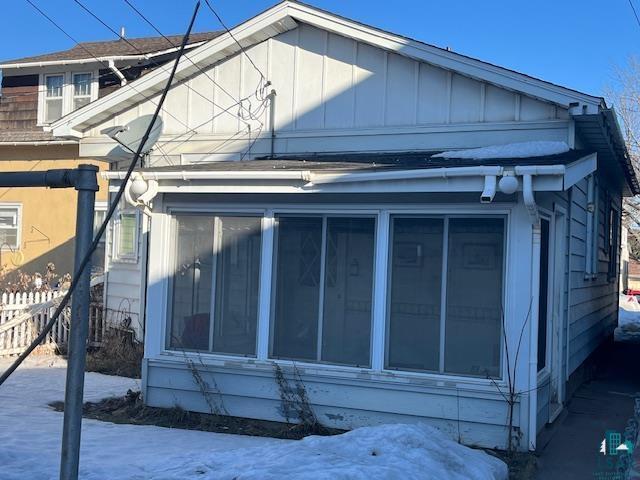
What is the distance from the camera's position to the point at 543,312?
24.2ft

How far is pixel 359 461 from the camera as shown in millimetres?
4672

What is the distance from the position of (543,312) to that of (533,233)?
4.32 feet

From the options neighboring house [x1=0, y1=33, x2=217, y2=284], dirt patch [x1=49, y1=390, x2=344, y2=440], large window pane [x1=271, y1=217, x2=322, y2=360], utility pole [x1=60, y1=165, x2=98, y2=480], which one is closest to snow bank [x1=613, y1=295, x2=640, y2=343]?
large window pane [x1=271, y1=217, x2=322, y2=360]

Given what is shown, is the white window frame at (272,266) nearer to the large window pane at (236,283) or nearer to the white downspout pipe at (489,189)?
the large window pane at (236,283)

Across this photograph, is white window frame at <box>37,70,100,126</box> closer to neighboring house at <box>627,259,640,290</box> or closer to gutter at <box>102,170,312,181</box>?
gutter at <box>102,170,312,181</box>

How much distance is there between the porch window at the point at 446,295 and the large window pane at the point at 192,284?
2.12 metres

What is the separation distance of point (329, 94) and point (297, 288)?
2.65m

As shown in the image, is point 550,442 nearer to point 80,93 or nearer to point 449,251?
point 449,251

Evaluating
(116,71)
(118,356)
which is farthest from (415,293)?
(116,71)

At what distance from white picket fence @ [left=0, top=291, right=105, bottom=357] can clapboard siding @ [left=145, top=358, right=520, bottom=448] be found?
15.6 feet

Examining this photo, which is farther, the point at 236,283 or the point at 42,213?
the point at 42,213

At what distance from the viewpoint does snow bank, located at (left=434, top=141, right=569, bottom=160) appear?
278 inches

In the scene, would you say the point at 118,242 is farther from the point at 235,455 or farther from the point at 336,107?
the point at 235,455

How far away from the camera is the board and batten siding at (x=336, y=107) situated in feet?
25.7
